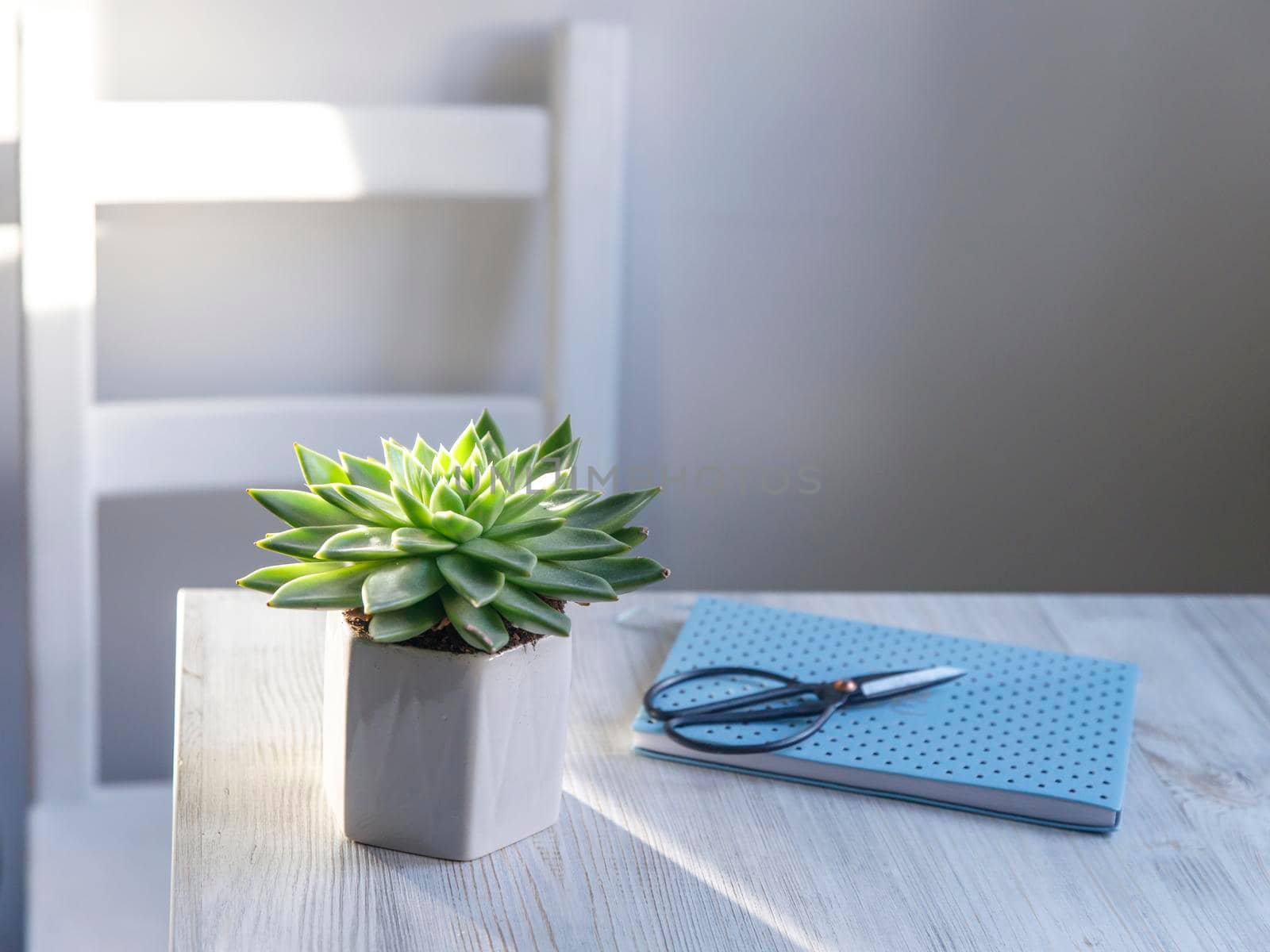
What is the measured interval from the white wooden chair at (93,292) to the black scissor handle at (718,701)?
0.41 m

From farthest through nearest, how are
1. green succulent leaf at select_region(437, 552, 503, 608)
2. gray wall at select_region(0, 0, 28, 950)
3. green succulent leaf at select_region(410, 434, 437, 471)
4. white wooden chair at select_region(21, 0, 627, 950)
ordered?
gray wall at select_region(0, 0, 28, 950) → white wooden chair at select_region(21, 0, 627, 950) → green succulent leaf at select_region(410, 434, 437, 471) → green succulent leaf at select_region(437, 552, 503, 608)

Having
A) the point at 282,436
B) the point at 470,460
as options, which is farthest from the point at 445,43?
the point at 470,460

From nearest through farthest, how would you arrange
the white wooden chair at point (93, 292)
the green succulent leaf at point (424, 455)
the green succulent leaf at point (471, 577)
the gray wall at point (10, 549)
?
the green succulent leaf at point (471, 577) < the green succulent leaf at point (424, 455) < the white wooden chair at point (93, 292) < the gray wall at point (10, 549)

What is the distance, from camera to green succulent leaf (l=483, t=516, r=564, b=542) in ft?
2.03

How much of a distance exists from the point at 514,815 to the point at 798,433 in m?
0.80

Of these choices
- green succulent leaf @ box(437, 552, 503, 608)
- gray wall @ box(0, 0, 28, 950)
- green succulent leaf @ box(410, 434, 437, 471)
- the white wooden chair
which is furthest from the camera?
gray wall @ box(0, 0, 28, 950)

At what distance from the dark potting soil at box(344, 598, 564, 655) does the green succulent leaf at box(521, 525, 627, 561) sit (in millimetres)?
35

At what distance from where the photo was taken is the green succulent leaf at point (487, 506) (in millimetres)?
619

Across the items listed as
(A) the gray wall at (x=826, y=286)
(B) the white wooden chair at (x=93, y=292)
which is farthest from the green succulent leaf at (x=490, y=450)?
(A) the gray wall at (x=826, y=286)

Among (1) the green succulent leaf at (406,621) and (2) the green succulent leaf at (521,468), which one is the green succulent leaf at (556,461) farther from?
(1) the green succulent leaf at (406,621)

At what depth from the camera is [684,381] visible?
1.37 m

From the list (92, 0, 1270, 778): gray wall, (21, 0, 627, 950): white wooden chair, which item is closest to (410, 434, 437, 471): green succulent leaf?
(21, 0, 627, 950): white wooden chair

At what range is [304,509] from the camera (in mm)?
645

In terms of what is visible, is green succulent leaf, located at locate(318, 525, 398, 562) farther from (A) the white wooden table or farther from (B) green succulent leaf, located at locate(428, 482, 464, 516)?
(A) the white wooden table
